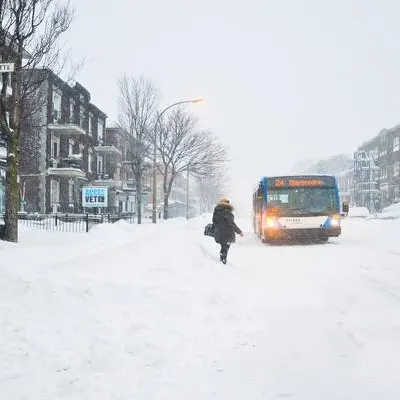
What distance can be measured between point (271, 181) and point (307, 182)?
49.4 inches

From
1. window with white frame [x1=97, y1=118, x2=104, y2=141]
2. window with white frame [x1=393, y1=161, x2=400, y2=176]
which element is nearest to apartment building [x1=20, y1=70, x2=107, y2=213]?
window with white frame [x1=97, y1=118, x2=104, y2=141]

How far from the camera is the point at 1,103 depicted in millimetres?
11594

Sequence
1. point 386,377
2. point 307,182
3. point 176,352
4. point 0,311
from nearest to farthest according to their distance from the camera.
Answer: point 386,377
point 176,352
point 0,311
point 307,182

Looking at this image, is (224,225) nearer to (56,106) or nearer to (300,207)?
(300,207)

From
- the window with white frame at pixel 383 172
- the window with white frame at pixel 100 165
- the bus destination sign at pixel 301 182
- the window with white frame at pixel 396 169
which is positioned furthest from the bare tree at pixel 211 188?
the bus destination sign at pixel 301 182

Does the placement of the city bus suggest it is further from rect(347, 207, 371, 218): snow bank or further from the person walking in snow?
rect(347, 207, 371, 218): snow bank

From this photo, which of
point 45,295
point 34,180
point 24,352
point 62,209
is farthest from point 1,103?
point 62,209

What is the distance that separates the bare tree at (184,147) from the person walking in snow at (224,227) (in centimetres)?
2249

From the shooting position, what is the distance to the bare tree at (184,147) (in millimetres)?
33875

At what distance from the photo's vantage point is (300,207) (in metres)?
16.1

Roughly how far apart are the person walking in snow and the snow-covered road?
6.37 ft

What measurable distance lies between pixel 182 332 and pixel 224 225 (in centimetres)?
572

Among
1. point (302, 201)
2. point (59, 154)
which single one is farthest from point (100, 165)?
point (302, 201)

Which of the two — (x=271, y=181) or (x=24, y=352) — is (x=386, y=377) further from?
(x=271, y=181)
